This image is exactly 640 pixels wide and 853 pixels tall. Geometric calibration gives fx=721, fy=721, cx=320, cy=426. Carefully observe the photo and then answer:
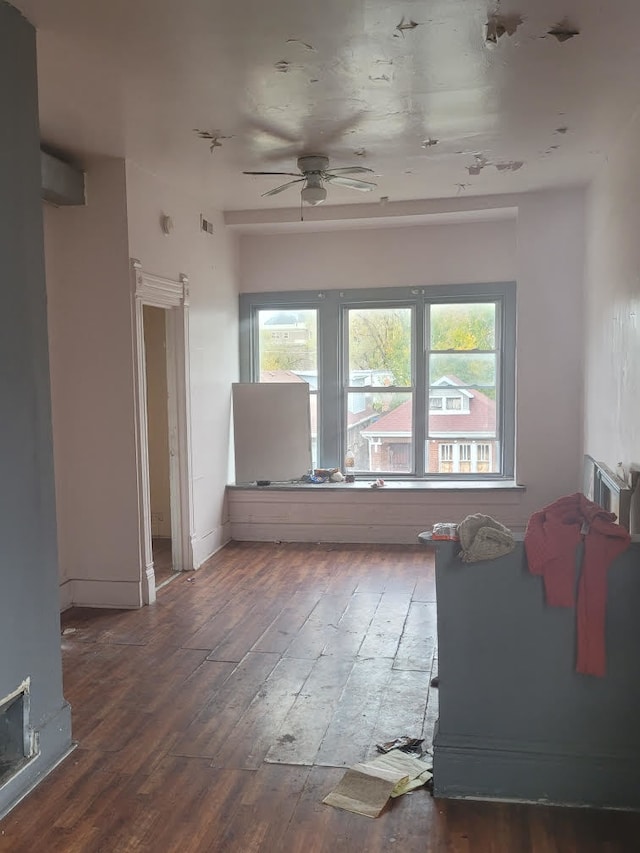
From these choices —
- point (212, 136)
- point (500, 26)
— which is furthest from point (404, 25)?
point (212, 136)

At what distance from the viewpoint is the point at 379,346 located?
22.6 feet

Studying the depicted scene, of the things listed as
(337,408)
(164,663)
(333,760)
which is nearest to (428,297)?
(337,408)

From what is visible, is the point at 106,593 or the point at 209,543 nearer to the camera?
the point at 106,593

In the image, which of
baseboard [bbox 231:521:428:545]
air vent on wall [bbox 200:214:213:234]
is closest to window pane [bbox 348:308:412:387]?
baseboard [bbox 231:521:428:545]

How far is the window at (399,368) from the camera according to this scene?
21.9 ft

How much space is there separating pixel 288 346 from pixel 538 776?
500 centimetres

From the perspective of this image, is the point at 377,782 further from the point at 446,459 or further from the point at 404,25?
the point at 446,459

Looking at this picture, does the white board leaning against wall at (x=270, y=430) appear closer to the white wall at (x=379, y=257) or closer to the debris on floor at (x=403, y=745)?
the white wall at (x=379, y=257)

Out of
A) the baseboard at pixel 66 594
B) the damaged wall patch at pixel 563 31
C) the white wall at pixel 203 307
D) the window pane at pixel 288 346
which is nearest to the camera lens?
the damaged wall patch at pixel 563 31

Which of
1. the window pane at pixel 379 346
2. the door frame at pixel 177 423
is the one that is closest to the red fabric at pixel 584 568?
the door frame at pixel 177 423

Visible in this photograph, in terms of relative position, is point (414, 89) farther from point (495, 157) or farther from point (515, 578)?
point (515, 578)

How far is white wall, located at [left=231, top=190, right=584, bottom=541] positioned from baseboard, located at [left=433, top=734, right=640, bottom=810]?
12.1 ft

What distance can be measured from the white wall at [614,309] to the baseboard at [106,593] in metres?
3.19

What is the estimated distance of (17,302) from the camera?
2785mm
